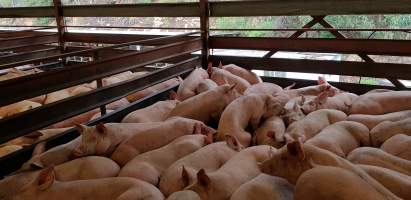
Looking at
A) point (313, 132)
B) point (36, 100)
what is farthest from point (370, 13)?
point (36, 100)

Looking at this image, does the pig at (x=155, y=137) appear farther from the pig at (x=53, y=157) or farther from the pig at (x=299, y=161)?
the pig at (x=299, y=161)

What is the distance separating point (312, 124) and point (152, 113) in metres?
1.42

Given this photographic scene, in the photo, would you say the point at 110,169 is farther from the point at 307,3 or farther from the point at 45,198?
the point at 307,3

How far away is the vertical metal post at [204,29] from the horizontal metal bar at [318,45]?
9 centimetres

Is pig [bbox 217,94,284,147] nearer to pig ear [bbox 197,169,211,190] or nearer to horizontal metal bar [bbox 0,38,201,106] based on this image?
pig ear [bbox 197,169,211,190]

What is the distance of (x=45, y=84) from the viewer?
2.59 meters

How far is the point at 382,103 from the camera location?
3234 millimetres

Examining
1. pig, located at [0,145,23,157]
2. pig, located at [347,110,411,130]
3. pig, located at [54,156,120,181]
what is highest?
pig, located at [347,110,411,130]

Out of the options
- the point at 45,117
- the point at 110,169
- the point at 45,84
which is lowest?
the point at 110,169

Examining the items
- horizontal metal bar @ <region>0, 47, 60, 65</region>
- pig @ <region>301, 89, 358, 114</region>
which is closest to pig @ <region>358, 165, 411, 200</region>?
pig @ <region>301, 89, 358, 114</region>

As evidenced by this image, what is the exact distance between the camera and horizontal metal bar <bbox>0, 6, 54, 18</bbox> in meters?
6.49

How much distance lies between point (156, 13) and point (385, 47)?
123 inches

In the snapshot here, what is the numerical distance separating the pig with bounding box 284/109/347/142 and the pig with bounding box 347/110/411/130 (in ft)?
0.44

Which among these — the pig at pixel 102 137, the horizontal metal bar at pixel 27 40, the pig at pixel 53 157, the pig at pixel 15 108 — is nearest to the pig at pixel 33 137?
the pig at pixel 53 157
